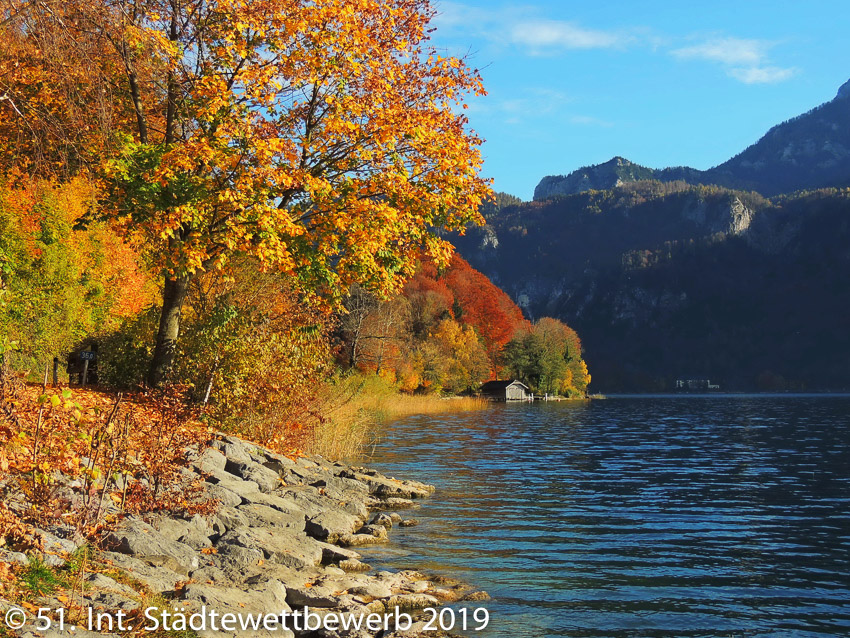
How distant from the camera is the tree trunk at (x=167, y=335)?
68.1 ft

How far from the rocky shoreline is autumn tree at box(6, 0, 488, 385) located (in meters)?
5.27

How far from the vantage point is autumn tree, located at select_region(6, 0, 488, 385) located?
17.4 meters

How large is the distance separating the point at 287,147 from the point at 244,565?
A: 11535 millimetres

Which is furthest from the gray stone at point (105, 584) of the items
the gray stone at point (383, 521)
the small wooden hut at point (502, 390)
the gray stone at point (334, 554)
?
the small wooden hut at point (502, 390)

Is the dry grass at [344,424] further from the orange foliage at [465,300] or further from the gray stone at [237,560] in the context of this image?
the orange foliage at [465,300]

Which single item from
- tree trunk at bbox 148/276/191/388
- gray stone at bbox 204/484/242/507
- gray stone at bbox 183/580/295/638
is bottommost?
gray stone at bbox 183/580/295/638

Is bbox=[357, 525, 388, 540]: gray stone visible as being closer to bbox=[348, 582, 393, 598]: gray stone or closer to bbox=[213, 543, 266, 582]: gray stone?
bbox=[348, 582, 393, 598]: gray stone

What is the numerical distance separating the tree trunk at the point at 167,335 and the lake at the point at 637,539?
795 cm

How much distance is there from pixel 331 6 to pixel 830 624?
55.6 ft

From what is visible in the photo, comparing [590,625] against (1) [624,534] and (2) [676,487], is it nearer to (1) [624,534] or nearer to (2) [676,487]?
(1) [624,534]

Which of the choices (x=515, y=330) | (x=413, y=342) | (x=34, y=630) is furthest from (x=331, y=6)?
(x=515, y=330)

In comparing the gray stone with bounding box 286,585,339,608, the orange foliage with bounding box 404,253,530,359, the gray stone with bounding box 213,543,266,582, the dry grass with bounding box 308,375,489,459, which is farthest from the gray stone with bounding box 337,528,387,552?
the orange foliage with bounding box 404,253,530,359

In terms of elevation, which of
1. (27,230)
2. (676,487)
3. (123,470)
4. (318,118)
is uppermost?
(318,118)

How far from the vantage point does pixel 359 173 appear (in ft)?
70.1
